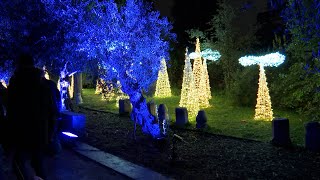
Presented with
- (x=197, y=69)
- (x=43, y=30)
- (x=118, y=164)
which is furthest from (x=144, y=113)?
(x=197, y=69)

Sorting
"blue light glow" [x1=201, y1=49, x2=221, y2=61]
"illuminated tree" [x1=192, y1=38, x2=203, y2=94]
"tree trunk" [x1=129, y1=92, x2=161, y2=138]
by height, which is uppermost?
Answer: "blue light glow" [x1=201, y1=49, x2=221, y2=61]

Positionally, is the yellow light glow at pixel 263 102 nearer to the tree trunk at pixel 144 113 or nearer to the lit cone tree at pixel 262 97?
the lit cone tree at pixel 262 97

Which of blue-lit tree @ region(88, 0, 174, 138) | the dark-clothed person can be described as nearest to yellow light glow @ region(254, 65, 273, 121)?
blue-lit tree @ region(88, 0, 174, 138)

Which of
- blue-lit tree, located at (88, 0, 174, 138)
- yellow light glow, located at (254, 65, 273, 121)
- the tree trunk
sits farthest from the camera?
yellow light glow, located at (254, 65, 273, 121)

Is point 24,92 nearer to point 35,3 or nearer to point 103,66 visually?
point 103,66

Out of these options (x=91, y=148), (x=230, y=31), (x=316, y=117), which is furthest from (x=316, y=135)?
(x=230, y=31)

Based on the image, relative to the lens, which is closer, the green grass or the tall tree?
the green grass

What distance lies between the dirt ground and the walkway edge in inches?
11.7

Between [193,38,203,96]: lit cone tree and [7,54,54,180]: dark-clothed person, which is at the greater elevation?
[193,38,203,96]: lit cone tree

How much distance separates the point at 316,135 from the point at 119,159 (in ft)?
14.3

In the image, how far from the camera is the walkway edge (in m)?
6.21

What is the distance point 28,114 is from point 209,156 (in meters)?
4.52

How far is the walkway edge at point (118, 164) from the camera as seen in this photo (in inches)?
245

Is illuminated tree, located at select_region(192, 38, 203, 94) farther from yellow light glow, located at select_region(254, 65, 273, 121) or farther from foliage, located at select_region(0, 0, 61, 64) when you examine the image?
foliage, located at select_region(0, 0, 61, 64)
